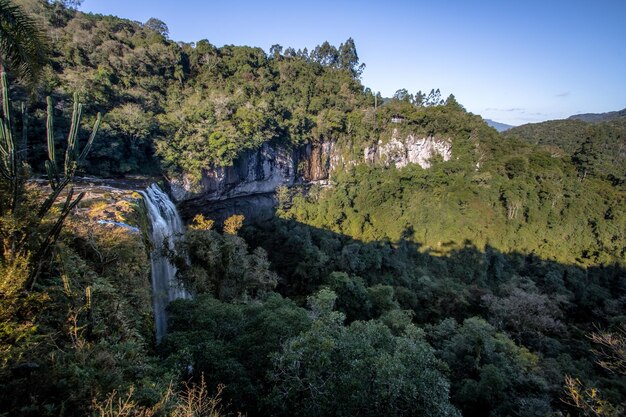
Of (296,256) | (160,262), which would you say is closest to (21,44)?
(160,262)

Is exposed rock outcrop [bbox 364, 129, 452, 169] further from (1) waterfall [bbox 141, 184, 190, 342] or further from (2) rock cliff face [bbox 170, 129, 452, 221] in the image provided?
(1) waterfall [bbox 141, 184, 190, 342]

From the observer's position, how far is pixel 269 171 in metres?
32.8

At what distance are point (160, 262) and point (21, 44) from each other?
10177 mm

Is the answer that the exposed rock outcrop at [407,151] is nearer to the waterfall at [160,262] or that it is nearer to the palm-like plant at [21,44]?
the waterfall at [160,262]

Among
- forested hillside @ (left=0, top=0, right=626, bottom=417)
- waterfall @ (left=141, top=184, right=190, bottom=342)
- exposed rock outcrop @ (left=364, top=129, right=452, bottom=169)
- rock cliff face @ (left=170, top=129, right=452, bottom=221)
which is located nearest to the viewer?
forested hillside @ (left=0, top=0, right=626, bottom=417)

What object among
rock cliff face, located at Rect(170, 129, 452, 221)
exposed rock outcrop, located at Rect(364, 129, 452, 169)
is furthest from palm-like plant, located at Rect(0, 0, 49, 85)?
exposed rock outcrop, located at Rect(364, 129, 452, 169)

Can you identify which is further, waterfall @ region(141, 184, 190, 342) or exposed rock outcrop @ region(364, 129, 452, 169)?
exposed rock outcrop @ region(364, 129, 452, 169)

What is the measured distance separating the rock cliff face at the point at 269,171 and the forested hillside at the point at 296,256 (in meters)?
0.99

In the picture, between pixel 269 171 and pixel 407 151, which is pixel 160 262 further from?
pixel 407 151

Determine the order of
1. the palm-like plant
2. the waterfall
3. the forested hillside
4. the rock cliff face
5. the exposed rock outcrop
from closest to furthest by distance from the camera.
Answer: the palm-like plant
the forested hillside
the waterfall
the rock cliff face
the exposed rock outcrop

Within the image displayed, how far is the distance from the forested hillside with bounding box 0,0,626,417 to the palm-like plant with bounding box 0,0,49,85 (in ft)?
2.57

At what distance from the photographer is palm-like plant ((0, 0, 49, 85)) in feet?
16.3

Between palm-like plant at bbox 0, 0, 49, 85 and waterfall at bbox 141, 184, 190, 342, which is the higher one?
palm-like plant at bbox 0, 0, 49, 85

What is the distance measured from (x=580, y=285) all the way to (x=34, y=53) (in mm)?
43381
